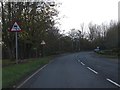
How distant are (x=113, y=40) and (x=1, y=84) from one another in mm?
73906

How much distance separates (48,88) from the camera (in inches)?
524

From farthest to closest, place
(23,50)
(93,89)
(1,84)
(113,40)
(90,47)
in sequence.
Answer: (90,47) → (113,40) → (23,50) → (1,84) → (93,89)

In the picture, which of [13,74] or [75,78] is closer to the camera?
[75,78]

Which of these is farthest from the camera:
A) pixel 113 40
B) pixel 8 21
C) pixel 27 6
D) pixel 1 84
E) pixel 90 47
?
pixel 90 47

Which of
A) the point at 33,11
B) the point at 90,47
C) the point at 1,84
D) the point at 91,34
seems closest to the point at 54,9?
the point at 33,11

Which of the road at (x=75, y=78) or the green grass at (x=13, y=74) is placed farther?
the green grass at (x=13, y=74)

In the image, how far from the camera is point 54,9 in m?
50.1

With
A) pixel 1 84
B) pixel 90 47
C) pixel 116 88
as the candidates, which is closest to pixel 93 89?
pixel 116 88

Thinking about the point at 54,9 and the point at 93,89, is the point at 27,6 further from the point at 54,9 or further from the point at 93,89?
the point at 93,89

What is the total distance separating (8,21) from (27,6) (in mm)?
6051

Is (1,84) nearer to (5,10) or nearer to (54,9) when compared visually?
(5,10)

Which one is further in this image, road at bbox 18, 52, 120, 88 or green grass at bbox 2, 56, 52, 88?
green grass at bbox 2, 56, 52, 88

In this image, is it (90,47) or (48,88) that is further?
(90,47)

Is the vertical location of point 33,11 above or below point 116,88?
above
